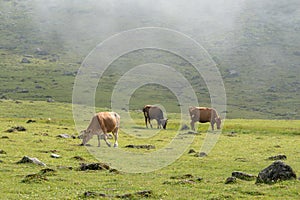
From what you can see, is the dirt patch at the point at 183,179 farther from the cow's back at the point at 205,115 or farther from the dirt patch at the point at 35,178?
the cow's back at the point at 205,115

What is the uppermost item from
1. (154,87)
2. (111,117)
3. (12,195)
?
(154,87)

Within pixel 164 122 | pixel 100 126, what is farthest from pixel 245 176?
pixel 164 122

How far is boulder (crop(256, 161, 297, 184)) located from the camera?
68.2 ft

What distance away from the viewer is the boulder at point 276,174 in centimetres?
2080

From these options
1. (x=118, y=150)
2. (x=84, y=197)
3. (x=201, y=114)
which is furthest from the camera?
(x=201, y=114)

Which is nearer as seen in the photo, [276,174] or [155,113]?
[276,174]

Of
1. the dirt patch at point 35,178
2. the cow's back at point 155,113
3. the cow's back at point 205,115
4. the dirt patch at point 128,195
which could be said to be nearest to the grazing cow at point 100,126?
the dirt patch at point 35,178

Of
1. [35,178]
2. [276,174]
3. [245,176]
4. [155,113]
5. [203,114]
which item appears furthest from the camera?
[155,113]

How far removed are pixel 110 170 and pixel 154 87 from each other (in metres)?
170

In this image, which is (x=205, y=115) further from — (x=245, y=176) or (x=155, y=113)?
(x=245, y=176)

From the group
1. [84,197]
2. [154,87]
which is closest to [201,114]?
[84,197]

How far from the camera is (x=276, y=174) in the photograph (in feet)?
68.4

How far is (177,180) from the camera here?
22.2 metres

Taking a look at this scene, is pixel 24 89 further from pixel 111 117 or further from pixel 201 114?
pixel 111 117
